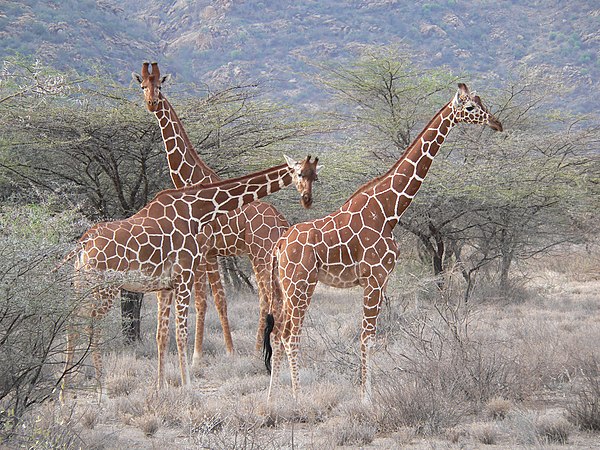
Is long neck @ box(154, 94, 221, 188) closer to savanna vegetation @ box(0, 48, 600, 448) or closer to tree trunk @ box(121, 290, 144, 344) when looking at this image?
savanna vegetation @ box(0, 48, 600, 448)

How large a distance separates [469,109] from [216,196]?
2.69 metres

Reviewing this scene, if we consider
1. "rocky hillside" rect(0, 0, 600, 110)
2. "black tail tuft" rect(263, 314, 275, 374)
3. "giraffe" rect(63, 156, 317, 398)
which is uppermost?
"rocky hillside" rect(0, 0, 600, 110)

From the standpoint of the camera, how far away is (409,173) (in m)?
8.67

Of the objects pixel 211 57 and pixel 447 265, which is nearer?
pixel 447 265

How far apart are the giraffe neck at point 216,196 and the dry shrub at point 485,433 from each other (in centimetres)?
314

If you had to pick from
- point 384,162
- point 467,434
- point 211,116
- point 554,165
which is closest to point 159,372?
point 467,434

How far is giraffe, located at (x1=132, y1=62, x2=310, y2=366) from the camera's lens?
33.2ft

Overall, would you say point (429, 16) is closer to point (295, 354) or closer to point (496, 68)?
point (496, 68)

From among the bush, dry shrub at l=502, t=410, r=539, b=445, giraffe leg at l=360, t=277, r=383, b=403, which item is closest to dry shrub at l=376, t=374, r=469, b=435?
dry shrub at l=502, t=410, r=539, b=445

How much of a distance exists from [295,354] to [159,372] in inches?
61.6

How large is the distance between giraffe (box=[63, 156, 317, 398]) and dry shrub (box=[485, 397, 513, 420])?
2.55 metres

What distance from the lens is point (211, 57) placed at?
44.0 metres

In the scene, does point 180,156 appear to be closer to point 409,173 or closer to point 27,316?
point 409,173

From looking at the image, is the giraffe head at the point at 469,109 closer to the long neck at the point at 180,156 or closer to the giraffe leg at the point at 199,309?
the long neck at the point at 180,156
